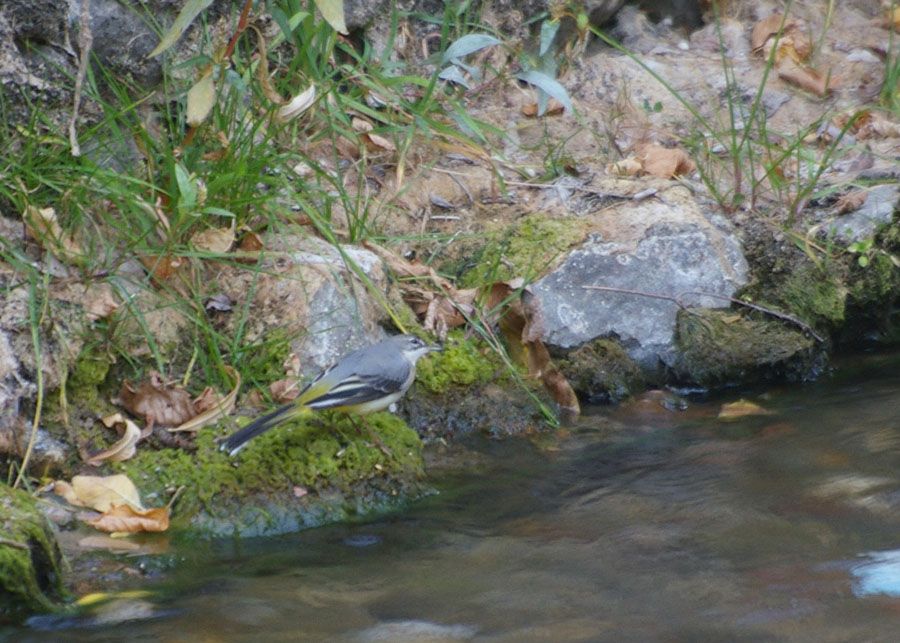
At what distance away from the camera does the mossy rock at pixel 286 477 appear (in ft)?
15.0

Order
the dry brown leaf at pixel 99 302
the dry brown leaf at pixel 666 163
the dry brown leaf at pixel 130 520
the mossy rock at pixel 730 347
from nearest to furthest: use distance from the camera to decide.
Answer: the dry brown leaf at pixel 130 520
the dry brown leaf at pixel 99 302
the mossy rock at pixel 730 347
the dry brown leaf at pixel 666 163

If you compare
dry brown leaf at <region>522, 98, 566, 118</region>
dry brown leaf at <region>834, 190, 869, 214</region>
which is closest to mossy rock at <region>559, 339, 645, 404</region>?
dry brown leaf at <region>834, 190, 869, 214</region>

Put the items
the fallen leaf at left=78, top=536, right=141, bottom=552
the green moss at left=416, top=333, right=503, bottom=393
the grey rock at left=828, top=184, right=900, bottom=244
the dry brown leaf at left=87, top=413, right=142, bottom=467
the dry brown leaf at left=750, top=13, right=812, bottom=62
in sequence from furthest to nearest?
the dry brown leaf at left=750, top=13, right=812, bottom=62
the grey rock at left=828, top=184, right=900, bottom=244
the green moss at left=416, top=333, right=503, bottom=393
the dry brown leaf at left=87, top=413, right=142, bottom=467
the fallen leaf at left=78, top=536, right=141, bottom=552

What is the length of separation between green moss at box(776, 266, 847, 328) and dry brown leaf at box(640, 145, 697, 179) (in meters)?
1.03

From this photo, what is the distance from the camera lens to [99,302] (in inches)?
199

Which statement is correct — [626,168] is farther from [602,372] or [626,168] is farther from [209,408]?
[209,408]

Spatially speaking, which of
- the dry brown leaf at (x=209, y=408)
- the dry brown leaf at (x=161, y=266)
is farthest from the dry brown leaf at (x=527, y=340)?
the dry brown leaf at (x=161, y=266)

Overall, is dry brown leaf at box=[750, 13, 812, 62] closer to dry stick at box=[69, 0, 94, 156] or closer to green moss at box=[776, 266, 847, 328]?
green moss at box=[776, 266, 847, 328]

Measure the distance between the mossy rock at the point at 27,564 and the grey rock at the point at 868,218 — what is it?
4566mm

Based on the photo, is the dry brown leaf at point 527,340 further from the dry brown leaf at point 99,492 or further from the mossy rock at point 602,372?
the dry brown leaf at point 99,492

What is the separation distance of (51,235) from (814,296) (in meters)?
3.99

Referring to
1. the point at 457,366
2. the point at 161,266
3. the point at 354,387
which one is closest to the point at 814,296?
the point at 457,366

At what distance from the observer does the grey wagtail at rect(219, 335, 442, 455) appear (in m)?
4.66

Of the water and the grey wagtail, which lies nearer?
the water
